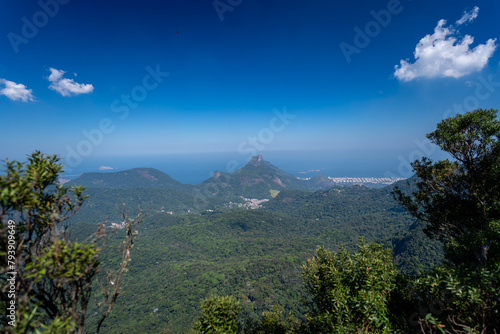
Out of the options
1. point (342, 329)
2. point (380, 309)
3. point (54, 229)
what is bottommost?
point (342, 329)

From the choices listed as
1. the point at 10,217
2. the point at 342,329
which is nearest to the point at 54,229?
the point at 10,217

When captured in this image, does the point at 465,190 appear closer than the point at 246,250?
Yes

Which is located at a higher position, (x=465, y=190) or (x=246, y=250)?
(x=465, y=190)

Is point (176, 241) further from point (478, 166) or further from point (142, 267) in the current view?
point (478, 166)

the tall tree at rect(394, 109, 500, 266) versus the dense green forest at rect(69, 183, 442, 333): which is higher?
the tall tree at rect(394, 109, 500, 266)

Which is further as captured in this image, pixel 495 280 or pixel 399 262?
pixel 399 262

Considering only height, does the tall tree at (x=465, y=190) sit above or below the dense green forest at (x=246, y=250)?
above

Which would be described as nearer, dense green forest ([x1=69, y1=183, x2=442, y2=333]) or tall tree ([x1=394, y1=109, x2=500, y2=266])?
tall tree ([x1=394, y1=109, x2=500, y2=266])

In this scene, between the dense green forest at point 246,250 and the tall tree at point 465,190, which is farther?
the dense green forest at point 246,250
